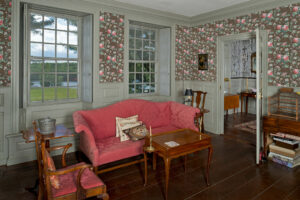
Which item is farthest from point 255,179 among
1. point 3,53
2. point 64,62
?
point 3,53

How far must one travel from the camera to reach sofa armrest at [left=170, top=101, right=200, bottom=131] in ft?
13.5

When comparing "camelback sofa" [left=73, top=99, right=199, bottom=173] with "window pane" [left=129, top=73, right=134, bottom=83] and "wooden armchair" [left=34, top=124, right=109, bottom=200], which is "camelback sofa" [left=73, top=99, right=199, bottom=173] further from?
"window pane" [left=129, top=73, right=134, bottom=83]

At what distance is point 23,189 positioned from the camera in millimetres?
2980

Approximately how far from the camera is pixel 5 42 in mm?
3619

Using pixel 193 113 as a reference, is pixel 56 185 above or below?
below

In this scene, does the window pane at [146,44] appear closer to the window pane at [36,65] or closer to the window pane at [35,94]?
the window pane at [36,65]

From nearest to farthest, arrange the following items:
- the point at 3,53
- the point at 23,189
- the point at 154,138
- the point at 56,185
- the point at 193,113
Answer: the point at 56,185, the point at 23,189, the point at 154,138, the point at 3,53, the point at 193,113

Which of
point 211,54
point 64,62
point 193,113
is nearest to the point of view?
point 193,113

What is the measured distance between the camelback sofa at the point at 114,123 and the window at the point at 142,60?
4.09 feet

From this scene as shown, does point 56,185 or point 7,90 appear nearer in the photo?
point 56,185

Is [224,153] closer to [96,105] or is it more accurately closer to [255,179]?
[255,179]

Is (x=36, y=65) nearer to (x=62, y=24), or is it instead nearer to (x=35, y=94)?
(x=35, y=94)

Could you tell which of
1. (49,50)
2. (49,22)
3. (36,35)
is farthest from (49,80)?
(49,22)

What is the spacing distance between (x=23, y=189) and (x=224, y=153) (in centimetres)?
338
